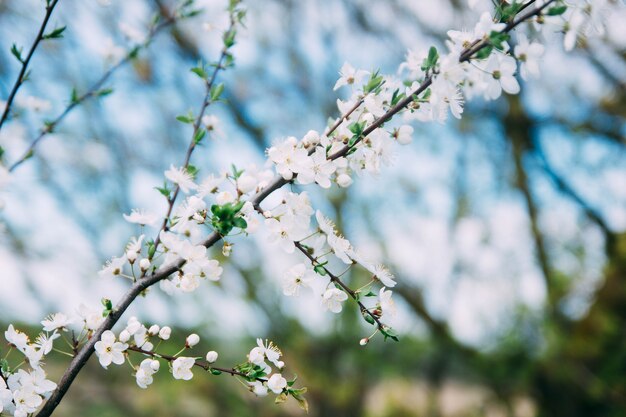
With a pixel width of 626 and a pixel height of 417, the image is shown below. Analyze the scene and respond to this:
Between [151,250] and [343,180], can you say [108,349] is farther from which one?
[343,180]

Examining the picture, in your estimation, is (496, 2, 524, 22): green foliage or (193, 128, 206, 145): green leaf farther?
(193, 128, 206, 145): green leaf

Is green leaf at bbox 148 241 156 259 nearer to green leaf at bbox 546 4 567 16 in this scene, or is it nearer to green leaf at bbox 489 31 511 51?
green leaf at bbox 489 31 511 51

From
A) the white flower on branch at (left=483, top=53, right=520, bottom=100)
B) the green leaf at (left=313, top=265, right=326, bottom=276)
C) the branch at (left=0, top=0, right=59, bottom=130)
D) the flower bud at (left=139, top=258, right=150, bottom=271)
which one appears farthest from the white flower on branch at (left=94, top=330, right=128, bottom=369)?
the white flower on branch at (left=483, top=53, right=520, bottom=100)

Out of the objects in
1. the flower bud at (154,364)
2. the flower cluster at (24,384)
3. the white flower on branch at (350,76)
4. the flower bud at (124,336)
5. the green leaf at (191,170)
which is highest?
the white flower on branch at (350,76)

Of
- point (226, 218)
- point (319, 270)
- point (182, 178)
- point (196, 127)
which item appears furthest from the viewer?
point (196, 127)

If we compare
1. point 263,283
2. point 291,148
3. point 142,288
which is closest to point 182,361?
point 142,288

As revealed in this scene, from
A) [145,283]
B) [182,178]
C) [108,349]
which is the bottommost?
[108,349]

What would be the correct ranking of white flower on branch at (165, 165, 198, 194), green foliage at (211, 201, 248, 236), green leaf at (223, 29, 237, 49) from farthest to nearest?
green leaf at (223, 29, 237, 49) → white flower on branch at (165, 165, 198, 194) → green foliage at (211, 201, 248, 236)

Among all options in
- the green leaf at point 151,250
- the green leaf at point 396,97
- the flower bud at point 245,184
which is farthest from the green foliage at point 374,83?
the green leaf at point 151,250

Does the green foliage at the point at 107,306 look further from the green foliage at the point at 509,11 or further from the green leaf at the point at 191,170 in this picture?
the green foliage at the point at 509,11

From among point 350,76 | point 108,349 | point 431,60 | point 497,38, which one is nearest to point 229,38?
point 350,76
